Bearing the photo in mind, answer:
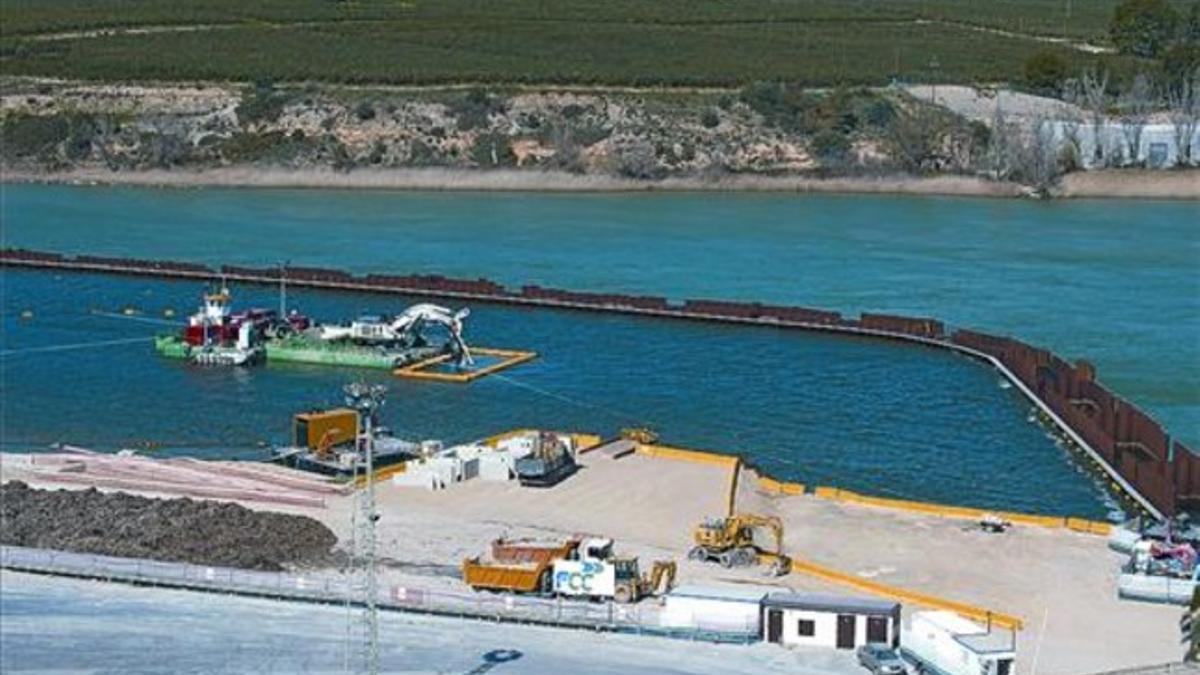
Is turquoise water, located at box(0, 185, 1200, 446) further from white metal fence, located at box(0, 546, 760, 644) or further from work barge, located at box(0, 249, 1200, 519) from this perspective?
white metal fence, located at box(0, 546, 760, 644)

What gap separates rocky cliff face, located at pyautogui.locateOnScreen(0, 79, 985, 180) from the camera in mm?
63750

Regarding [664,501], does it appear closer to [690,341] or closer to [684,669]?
[684,669]

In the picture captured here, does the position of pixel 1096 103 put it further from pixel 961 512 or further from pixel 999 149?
pixel 961 512

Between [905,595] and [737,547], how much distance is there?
1884mm

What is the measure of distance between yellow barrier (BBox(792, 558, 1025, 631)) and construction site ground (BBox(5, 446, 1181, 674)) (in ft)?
0.44

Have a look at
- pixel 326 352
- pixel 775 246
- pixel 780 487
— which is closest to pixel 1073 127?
pixel 775 246

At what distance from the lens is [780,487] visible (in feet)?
82.3

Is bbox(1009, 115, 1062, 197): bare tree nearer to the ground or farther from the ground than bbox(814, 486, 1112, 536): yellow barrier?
farther from the ground

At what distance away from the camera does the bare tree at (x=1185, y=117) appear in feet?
207

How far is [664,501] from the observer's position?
24.2m

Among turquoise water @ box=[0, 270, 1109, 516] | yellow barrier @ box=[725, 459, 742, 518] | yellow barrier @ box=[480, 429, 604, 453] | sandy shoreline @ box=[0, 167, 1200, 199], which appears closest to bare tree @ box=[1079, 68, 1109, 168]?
sandy shoreline @ box=[0, 167, 1200, 199]

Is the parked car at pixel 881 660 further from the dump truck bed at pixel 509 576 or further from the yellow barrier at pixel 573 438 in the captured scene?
the yellow barrier at pixel 573 438

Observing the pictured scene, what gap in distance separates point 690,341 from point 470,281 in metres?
Answer: 6.52

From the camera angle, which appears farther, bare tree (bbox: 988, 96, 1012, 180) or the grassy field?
the grassy field
